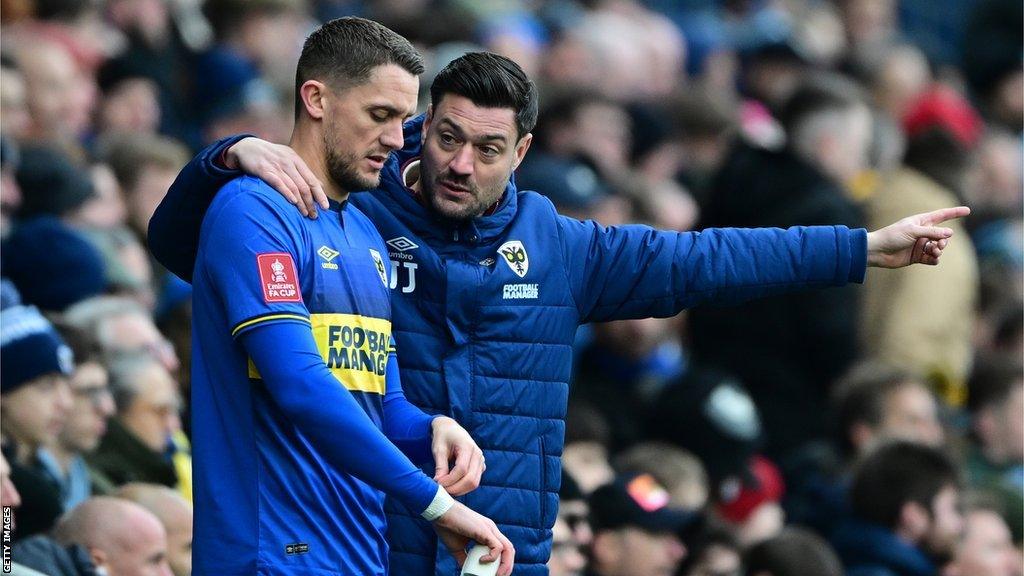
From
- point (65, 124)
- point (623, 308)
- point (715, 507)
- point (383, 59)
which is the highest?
point (65, 124)

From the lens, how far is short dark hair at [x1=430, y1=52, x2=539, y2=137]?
16.6 ft

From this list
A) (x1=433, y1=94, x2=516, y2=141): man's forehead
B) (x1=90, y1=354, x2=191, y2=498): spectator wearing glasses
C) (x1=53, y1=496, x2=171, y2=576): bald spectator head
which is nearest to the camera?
(x1=433, y1=94, x2=516, y2=141): man's forehead

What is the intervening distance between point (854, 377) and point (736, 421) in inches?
27.9

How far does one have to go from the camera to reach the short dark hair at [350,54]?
4.67 metres

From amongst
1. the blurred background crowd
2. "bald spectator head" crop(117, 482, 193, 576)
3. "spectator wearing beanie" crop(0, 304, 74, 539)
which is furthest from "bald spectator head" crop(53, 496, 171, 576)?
"spectator wearing beanie" crop(0, 304, 74, 539)

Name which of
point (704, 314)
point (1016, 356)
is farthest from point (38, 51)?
point (1016, 356)

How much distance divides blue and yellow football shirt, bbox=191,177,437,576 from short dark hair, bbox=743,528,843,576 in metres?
3.16

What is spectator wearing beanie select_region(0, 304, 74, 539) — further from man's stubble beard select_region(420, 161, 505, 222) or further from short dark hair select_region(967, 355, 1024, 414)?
short dark hair select_region(967, 355, 1024, 414)

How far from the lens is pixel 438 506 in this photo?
443cm

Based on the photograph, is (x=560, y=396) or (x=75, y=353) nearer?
(x=560, y=396)

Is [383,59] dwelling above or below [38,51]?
below

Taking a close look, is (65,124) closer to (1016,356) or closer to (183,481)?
(183,481)

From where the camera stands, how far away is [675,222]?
10.5 meters
